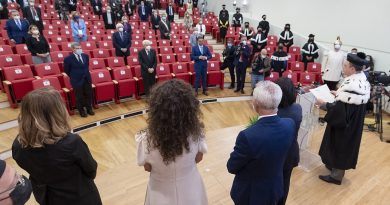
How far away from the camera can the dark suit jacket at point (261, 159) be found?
1619 millimetres

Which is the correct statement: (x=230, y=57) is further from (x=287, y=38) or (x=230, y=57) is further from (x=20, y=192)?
(x=20, y=192)

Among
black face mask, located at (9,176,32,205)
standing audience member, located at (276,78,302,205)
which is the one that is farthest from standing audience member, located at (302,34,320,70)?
black face mask, located at (9,176,32,205)

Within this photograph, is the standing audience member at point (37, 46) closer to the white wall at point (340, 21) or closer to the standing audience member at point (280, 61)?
the standing audience member at point (280, 61)

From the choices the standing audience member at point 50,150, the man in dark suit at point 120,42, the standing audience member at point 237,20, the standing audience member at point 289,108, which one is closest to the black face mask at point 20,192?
the standing audience member at point 50,150

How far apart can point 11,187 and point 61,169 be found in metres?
0.24

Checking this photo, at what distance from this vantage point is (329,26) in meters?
8.38

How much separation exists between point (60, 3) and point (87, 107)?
593 cm

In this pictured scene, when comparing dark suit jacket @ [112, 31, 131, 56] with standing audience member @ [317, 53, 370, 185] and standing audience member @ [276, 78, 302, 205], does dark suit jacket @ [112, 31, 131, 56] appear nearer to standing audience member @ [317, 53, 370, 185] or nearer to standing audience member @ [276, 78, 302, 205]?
standing audience member @ [317, 53, 370, 185]

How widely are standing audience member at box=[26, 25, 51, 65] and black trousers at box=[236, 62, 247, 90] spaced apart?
4069 millimetres

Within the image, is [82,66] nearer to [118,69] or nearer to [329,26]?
[118,69]

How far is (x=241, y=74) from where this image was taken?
273 inches

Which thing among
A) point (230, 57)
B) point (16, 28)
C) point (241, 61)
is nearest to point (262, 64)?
point (241, 61)

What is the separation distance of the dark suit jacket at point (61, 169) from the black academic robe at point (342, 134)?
2.22 meters

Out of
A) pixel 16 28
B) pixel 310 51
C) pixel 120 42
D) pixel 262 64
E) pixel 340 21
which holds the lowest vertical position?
pixel 262 64
